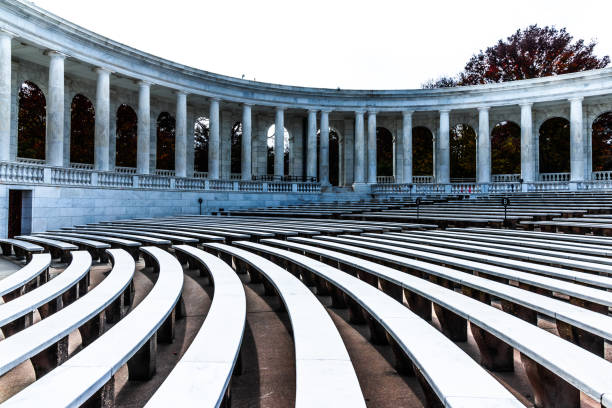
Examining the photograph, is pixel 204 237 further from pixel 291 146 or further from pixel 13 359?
pixel 291 146

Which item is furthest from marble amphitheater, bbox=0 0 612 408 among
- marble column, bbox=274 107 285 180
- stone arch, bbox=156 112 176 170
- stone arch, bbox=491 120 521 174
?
stone arch, bbox=491 120 521 174

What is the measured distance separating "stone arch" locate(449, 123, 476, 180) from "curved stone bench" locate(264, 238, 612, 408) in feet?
165

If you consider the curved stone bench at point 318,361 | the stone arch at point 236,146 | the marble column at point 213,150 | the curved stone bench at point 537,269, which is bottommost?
A: the curved stone bench at point 318,361

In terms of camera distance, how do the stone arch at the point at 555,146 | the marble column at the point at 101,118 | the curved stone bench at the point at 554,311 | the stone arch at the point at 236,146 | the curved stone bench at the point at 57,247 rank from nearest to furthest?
the curved stone bench at the point at 554,311 < the curved stone bench at the point at 57,247 < the marble column at the point at 101,118 < the stone arch at the point at 555,146 < the stone arch at the point at 236,146

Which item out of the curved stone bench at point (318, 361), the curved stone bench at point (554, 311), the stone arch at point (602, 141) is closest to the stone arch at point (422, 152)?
the stone arch at point (602, 141)

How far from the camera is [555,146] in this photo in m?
49.6

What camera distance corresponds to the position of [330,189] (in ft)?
137

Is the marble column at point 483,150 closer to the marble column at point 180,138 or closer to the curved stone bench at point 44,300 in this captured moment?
the marble column at point 180,138

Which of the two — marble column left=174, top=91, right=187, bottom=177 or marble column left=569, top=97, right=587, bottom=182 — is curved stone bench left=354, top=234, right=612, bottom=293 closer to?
marble column left=174, top=91, right=187, bottom=177

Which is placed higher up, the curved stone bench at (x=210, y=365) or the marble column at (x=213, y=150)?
the marble column at (x=213, y=150)

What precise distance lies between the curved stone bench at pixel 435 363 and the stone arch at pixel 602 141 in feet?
178

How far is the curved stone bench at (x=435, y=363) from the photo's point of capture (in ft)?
8.02

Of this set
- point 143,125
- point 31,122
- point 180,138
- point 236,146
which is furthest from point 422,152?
point 31,122

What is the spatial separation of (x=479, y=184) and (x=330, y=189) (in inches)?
560
